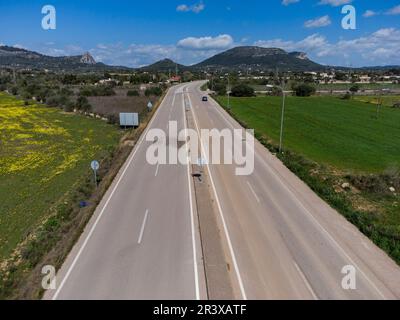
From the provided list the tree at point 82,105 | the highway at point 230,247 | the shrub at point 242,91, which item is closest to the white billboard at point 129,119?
the tree at point 82,105

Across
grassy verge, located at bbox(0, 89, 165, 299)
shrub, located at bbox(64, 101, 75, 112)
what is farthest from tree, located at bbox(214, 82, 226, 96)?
grassy verge, located at bbox(0, 89, 165, 299)

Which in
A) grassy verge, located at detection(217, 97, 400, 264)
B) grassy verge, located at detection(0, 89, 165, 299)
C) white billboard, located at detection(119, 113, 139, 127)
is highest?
white billboard, located at detection(119, 113, 139, 127)

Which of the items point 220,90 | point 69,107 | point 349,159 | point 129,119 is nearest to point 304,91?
point 220,90

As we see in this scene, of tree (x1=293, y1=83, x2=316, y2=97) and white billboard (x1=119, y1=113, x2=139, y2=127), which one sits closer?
white billboard (x1=119, y1=113, x2=139, y2=127)

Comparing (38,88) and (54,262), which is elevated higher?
(38,88)

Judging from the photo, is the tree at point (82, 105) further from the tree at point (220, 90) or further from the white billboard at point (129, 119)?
the tree at point (220, 90)

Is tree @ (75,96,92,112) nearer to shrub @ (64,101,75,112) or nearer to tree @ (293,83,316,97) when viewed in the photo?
shrub @ (64,101,75,112)

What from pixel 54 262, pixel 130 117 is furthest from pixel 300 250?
pixel 130 117
